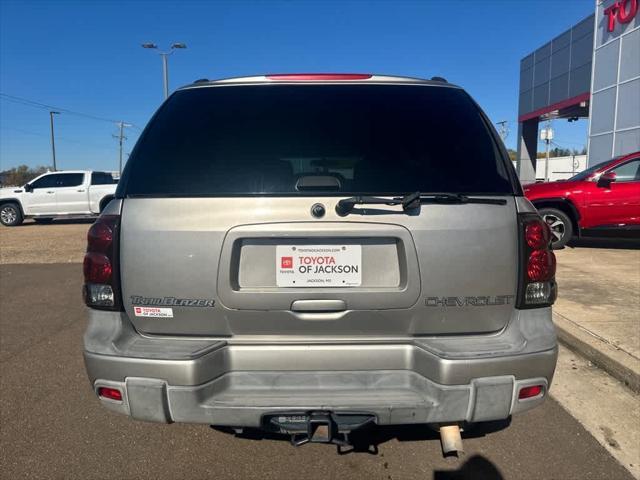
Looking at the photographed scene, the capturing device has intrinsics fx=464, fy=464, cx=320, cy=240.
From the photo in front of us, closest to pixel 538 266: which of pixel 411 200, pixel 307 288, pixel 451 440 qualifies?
pixel 411 200

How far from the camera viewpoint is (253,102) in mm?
2404

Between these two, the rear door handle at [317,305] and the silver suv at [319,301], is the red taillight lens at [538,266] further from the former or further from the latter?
the rear door handle at [317,305]

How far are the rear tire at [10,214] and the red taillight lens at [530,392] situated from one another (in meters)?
18.9

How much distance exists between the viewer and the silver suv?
1.95 metres

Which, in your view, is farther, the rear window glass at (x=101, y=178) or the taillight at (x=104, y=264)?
the rear window glass at (x=101, y=178)

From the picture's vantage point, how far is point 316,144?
92.4 inches

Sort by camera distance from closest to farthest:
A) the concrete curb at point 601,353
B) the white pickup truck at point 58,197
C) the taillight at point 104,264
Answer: the taillight at point 104,264
the concrete curb at point 601,353
the white pickup truck at point 58,197

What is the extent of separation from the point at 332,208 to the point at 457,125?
2.79 feet

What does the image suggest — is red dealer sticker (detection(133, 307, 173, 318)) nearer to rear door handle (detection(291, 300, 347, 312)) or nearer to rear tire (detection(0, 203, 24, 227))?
rear door handle (detection(291, 300, 347, 312))

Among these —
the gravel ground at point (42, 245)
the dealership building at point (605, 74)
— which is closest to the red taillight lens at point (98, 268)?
the gravel ground at point (42, 245)

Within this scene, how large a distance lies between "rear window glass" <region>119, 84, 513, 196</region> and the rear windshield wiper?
69 millimetres

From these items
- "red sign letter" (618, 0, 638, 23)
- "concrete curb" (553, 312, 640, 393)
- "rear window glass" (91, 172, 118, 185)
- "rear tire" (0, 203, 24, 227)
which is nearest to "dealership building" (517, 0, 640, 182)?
"red sign letter" (618, 0, 638, 23)

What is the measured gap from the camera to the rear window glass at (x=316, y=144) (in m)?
2.10

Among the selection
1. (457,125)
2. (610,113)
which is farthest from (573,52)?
(457,125)
